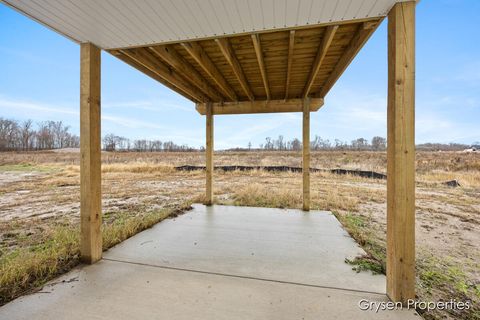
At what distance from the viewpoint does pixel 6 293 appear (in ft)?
5.23

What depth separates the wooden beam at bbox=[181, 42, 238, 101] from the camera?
2299mm

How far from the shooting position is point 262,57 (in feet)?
8.80

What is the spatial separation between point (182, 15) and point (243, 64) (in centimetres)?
145

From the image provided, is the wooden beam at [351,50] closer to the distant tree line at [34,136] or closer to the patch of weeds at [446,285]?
the patch of weeds at [446,285]

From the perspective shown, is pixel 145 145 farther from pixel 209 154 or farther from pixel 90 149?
pixel 90 149

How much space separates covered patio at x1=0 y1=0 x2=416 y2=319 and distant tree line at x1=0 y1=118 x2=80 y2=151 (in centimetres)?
4342

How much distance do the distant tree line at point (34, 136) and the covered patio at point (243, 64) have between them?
4342 centimetres

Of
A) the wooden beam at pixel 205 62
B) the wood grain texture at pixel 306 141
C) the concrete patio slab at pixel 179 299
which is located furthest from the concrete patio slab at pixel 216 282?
the wooden beam at pixel 205 62

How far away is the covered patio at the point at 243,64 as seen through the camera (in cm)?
150

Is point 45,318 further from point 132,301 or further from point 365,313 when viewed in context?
point 365,313

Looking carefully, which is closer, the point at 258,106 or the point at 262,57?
the point at 262,57

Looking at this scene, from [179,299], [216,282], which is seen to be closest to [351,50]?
[216,282]

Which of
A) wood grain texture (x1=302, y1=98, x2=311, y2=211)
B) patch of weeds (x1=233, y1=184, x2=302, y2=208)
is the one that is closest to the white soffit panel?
wood grain texture (x1=302, y1=98, x2=311, y2=211)

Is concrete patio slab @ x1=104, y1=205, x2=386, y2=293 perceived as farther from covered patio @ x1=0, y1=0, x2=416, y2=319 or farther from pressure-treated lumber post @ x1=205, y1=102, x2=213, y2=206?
pressure-treated lumber post @ x1=205, y1=102, x2=213, y2=206
